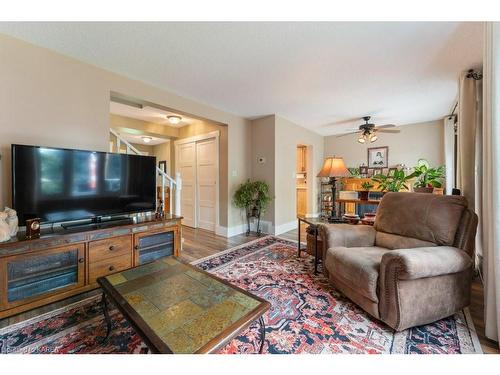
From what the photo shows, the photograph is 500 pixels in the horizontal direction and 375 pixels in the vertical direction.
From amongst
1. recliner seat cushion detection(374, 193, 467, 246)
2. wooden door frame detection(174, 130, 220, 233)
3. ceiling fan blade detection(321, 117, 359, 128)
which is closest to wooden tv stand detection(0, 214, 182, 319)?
wooden door frame detection(174, 130, 220, 233)

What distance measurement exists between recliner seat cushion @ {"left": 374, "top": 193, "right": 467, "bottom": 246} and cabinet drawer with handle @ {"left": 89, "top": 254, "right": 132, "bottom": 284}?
268 cm

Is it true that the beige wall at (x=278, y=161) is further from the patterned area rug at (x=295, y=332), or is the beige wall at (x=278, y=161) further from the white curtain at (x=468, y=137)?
the white curtain at (x=468, y=137)

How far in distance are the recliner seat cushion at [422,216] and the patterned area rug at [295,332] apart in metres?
0.64

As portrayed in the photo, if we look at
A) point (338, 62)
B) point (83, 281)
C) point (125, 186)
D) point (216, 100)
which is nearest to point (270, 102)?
point (216, 100)

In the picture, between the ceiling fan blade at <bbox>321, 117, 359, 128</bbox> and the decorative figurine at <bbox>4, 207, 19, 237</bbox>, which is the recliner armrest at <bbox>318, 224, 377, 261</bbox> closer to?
the decorative figurine at <bbox>4, 207, 19, 237</bbox>

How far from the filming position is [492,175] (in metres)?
1.33

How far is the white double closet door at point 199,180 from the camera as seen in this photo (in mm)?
4246

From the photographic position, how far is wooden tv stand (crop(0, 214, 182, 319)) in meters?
1.55

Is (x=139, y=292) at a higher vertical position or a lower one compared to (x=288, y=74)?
lower

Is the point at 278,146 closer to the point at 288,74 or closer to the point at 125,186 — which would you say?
the point at 288,74

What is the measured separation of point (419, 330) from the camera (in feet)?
4.73

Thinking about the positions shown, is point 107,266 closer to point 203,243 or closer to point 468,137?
point 203,243

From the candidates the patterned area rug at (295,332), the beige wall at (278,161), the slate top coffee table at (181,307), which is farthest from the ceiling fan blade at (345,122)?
the slate top coffee table at (181,307)

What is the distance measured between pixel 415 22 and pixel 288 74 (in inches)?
47.2
